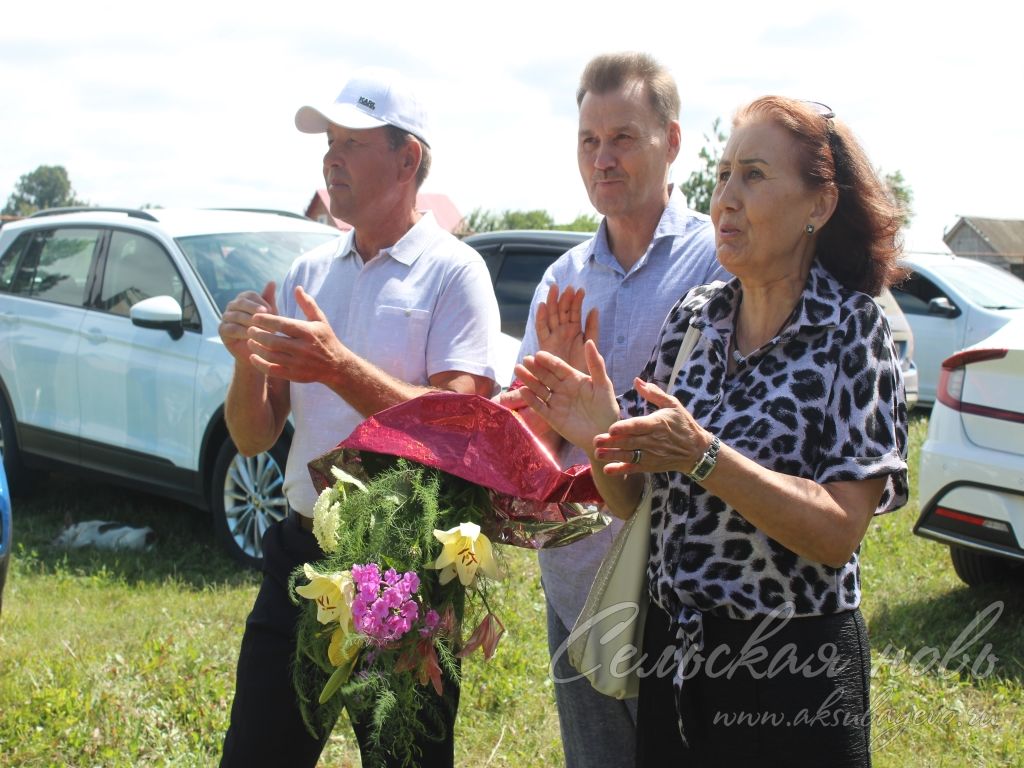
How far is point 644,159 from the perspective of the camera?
2.62 meters

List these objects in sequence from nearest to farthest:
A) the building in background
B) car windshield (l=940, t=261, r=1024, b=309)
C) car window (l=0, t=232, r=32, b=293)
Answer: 1. car window (l=0, t=232, r=32, b=293)
2. car windshield (l=940, t=261, r=1024, b=309)
3. the building in background

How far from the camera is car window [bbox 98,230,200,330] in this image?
6355mm

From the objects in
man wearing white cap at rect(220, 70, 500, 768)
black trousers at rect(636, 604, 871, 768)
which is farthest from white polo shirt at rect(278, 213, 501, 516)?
black trousers at rect(636, 604, 871, 768)

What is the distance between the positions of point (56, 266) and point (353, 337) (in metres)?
5.33

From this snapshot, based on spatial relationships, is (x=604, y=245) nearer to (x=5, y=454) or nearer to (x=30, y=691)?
(x=30, y=691)

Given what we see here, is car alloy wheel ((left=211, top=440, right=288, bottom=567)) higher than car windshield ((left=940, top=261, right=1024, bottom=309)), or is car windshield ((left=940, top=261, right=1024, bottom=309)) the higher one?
car windshield ((left=940, top=261, right=1024, bottom=309))

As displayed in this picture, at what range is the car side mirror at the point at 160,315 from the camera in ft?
19.8

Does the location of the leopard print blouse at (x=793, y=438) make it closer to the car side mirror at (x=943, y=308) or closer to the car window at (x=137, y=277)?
the car window at (x=137, y=277)

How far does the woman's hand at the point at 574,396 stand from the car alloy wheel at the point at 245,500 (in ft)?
12.4

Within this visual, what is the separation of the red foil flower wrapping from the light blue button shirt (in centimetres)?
31

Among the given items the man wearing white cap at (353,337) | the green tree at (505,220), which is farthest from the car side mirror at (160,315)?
the green tree at (505,220)

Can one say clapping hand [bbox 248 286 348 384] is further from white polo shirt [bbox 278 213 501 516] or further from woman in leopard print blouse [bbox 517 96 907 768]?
woman in leopard print blouse [bbox 517 96 907 768]

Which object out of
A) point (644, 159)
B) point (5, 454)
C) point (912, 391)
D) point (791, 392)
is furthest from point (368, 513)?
point (912, 391)

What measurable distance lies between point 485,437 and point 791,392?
0.67 m
